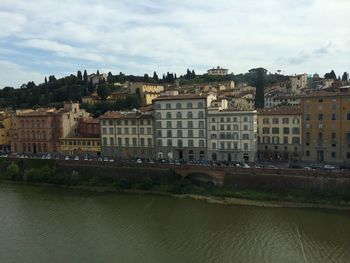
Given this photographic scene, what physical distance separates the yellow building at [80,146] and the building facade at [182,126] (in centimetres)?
981

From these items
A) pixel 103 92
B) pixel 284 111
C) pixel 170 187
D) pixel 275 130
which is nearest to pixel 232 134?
pixel 275 130

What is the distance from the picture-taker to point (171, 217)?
99.0 feet

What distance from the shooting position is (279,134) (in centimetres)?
4250

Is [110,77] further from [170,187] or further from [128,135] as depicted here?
[170,187]

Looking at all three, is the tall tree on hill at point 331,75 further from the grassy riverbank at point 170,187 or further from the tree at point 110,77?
the grassy riverbank at point 170,187

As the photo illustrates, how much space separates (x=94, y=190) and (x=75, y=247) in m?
15.0

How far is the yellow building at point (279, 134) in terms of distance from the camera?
41594 millimetres

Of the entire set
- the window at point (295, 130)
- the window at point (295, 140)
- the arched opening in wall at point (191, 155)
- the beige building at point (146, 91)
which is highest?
the beige building at point (146, 91)

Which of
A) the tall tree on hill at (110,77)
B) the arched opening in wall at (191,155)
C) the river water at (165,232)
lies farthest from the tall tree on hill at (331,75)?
the river water at (165,232)

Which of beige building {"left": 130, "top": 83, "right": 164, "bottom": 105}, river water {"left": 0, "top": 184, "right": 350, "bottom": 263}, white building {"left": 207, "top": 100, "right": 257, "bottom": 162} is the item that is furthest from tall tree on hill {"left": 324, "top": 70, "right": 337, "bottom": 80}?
river water {"left": 0, "top": 184, "right": 350, "bottom": 263}

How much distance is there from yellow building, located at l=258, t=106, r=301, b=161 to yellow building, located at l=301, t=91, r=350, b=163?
977mm

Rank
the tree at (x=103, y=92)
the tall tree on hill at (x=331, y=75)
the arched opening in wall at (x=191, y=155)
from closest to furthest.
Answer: the arched opening in wall at (x=191, y=155) → the tree at (x=103, y=92) → the tall tree on hill at (x=331, y=75)

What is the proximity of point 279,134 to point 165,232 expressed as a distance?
21265 millimetres

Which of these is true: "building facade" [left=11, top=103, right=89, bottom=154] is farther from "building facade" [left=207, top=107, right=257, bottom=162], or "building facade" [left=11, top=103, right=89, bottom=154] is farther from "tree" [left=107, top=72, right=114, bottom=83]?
"tree" [left=107, top=72, right=114, bottom=83]
